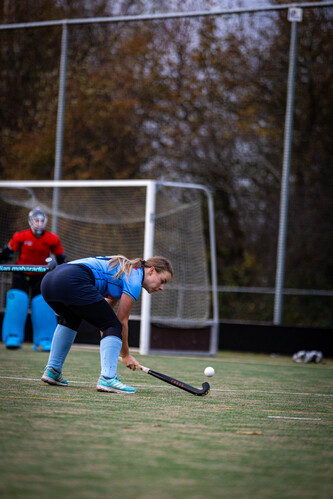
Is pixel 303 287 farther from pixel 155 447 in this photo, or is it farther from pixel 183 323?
pixel 155 447

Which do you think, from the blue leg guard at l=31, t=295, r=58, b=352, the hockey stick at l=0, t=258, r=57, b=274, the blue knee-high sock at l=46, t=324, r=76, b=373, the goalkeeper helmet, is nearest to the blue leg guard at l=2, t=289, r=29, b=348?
the blue leg guard at l=31, t=295, r=58, b=352

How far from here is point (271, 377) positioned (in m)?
7.62

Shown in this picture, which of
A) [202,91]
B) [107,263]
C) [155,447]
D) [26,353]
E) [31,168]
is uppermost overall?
[202,91]

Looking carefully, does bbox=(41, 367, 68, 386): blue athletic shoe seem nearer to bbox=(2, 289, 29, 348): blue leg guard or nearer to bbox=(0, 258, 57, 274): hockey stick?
bbox=(0, 258, 57, 274): hockey stick

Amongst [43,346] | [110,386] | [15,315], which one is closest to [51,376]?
[110,386]

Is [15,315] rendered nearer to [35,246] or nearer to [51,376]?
[35,246]

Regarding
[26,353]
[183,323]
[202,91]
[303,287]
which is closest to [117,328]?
[26,353]

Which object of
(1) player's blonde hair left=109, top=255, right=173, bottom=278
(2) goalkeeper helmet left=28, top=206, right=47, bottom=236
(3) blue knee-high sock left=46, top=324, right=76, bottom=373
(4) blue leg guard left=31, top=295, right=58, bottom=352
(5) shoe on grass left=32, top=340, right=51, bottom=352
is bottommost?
(5) shoe on grass left=32, top=340, right=51, bottom=352

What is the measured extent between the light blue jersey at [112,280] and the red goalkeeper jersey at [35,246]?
4.02 metres

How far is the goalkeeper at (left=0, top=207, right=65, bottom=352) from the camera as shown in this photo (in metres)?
9.37

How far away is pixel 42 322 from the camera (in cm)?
948

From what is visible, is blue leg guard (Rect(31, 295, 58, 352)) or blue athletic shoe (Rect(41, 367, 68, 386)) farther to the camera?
blue leg guard (Rect(31, 295, 58, 352))

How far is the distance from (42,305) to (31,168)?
807 cm

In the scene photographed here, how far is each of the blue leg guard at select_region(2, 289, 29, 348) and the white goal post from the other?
1.59 metres
